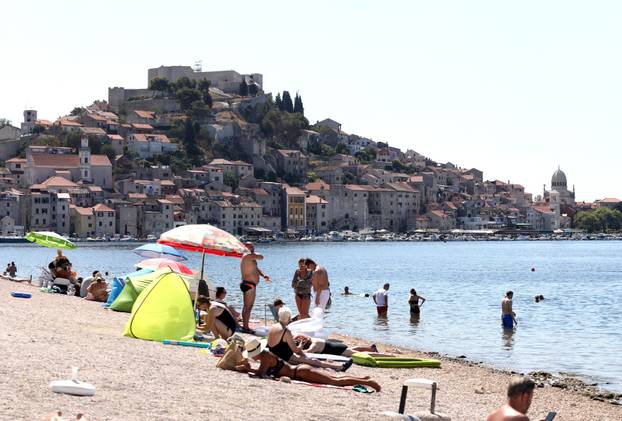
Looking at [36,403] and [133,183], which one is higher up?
[133,183]

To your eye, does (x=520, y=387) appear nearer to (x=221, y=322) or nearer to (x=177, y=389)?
(x=177, y=389)

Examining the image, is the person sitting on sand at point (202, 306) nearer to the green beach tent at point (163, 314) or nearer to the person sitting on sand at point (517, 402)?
the green beach tent at point (163, 314)

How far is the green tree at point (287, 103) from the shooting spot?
562 ft

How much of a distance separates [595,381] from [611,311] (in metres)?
18.7

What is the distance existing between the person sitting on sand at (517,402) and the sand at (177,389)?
2.92m

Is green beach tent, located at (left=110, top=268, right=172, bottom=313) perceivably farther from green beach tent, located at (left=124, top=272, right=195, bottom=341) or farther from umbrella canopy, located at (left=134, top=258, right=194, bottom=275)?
green beach tent, located at (left=124, top=272, right=195, bottom=341)

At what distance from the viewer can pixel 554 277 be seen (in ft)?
206

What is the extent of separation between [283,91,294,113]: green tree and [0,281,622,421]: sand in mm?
156047

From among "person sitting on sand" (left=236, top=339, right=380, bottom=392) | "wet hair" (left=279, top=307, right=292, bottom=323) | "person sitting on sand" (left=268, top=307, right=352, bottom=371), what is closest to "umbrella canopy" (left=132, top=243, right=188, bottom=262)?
"person sitting on sand" (left=268, top=307, right=352, bottom=371)

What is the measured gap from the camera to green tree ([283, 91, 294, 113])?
171m

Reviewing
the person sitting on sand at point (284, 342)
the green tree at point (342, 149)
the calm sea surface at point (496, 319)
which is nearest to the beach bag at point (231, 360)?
the person sitting on sand at point (284, 342)

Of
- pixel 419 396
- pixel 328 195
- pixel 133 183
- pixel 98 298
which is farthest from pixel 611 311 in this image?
pixel 328 195

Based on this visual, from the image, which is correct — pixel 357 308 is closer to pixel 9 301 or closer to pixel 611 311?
pixel 611 311

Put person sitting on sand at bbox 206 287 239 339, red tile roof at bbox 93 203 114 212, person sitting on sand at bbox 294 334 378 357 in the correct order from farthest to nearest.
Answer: red tile roof at bbox 93 203 114 212 < person sitting on sand at bbox 206 287 239 339 < person sitting on sand at bbox 294 334 378 357
